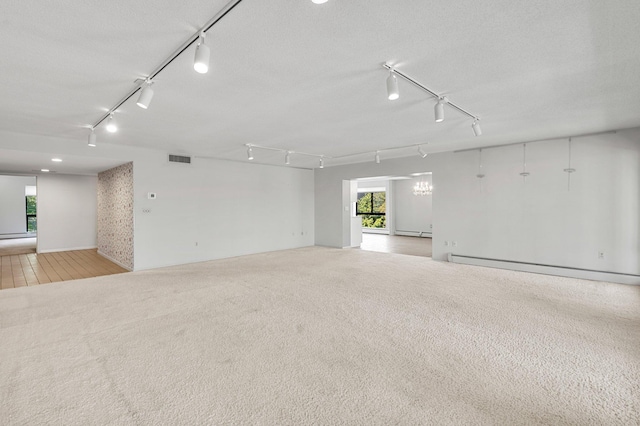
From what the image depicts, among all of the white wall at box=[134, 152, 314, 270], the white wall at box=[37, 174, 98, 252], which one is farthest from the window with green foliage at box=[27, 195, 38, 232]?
the white wall at box=[134, 152, 314, 270]

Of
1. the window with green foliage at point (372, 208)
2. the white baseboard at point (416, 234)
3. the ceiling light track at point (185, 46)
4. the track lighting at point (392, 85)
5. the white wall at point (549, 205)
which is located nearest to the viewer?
the ceiling light track at point (185, 46)

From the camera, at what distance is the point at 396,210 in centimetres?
1192

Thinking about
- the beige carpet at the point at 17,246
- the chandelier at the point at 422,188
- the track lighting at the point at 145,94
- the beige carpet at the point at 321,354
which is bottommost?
the beige carpet at the point at 321,354

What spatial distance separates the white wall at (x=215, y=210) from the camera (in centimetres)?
586

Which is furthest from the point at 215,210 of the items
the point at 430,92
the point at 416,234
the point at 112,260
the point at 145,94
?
the point at 416,234

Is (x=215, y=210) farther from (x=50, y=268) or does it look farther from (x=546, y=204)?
(x=546, y=204)

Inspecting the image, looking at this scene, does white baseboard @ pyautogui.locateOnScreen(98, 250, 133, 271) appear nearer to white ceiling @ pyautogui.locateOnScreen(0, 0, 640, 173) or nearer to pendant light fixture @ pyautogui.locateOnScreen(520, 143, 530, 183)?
white ceiling @ pyautogui.locateOnScreen(0, 0, 640, 173)

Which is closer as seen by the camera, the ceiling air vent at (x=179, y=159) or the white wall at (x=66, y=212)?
the ceiling air vent at (x=179, y=159)

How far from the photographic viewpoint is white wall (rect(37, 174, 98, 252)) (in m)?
7.85

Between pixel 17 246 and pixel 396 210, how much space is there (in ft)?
41.6

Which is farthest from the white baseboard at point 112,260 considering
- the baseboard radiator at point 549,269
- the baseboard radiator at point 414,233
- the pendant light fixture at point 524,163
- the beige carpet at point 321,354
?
the baseboard radiator at point 414,233

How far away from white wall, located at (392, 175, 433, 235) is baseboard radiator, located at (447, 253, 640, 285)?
4.72m

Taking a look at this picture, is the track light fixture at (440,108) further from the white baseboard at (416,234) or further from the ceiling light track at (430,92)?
the white baseboard at (416,234)

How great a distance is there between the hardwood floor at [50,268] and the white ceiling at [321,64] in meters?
2.31
